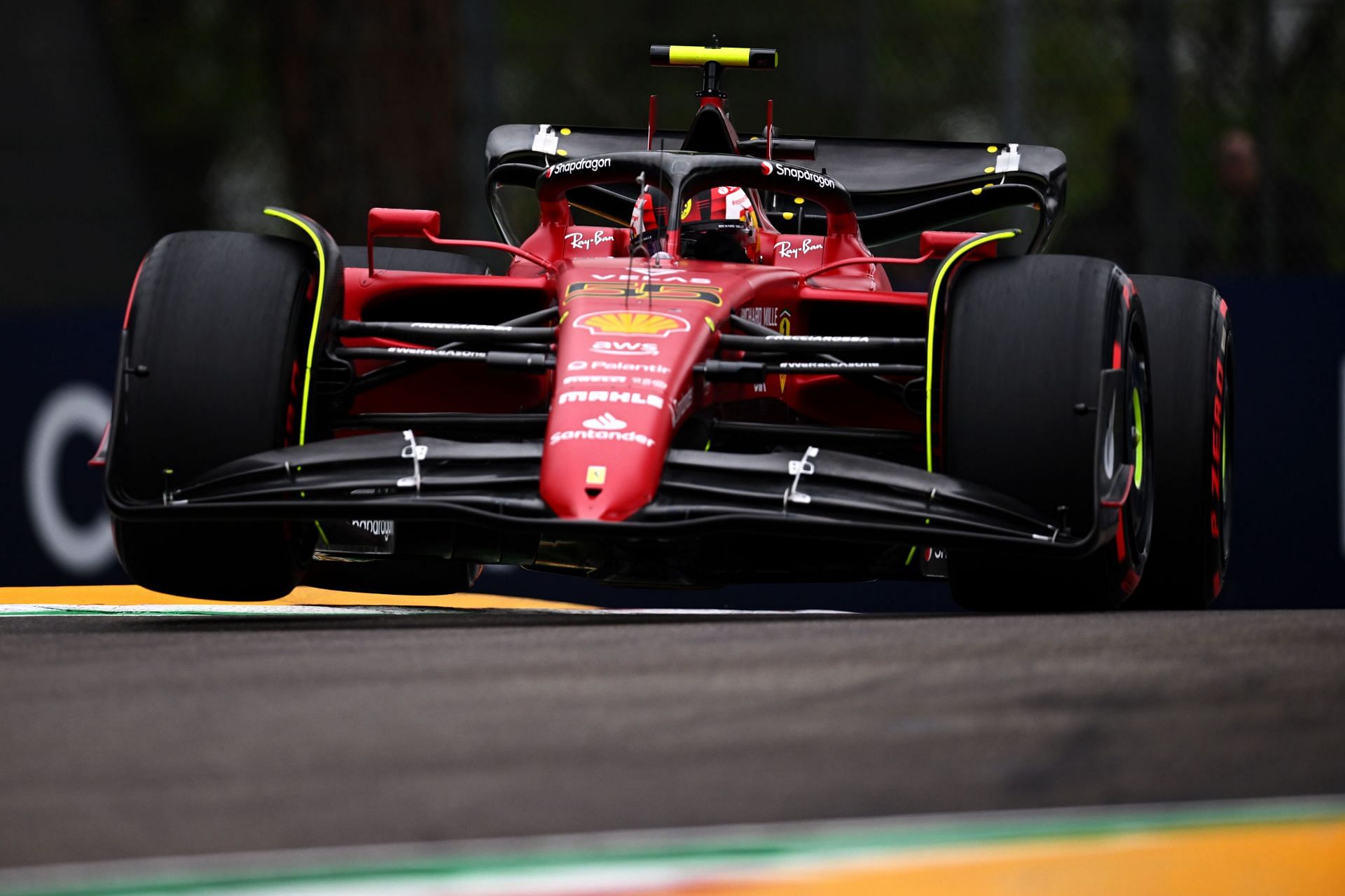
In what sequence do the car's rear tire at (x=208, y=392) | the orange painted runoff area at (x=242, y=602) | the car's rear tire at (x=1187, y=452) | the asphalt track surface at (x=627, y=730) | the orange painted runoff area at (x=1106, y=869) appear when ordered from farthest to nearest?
1. the orange painted runoff area at (x=242, y=602)
2. the car's rear tire at (x=1187, y=452)
3. the car's rear tire at (x=208, y=392)
4. the asphalt track surface at (x=627, y=730)
5. the orange painted runoff area at (x=1106, y=869)

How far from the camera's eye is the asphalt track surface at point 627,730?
90.4 inches

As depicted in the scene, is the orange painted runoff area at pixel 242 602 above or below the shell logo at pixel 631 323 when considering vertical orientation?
below

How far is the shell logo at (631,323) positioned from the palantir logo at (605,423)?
0.32 m

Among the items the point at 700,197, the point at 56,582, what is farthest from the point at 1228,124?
the point at 56,582

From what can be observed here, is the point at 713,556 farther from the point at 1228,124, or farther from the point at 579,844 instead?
the point at 1228,124

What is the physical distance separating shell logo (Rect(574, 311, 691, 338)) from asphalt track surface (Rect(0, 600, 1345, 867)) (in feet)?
3.18

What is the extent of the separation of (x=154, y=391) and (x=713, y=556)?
127 centimetres

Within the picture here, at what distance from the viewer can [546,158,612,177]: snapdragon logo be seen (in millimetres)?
5703

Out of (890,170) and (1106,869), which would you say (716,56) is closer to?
(890,170)

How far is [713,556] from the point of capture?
194 inches

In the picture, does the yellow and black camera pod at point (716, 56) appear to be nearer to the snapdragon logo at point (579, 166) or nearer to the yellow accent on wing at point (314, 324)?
the snapdragon logo at point (579, 166)

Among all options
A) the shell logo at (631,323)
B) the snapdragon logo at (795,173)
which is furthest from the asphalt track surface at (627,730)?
the snapdragon logo at (795,173)

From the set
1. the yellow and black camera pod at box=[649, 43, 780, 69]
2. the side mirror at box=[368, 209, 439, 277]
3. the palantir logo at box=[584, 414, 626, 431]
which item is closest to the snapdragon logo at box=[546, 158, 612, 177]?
the side mirror at box=[368, 209, 439, 277]

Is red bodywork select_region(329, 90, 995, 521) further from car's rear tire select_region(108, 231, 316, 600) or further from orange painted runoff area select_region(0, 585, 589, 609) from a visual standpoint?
orange painted runoff area select_region(0, 585, 589, 609)
